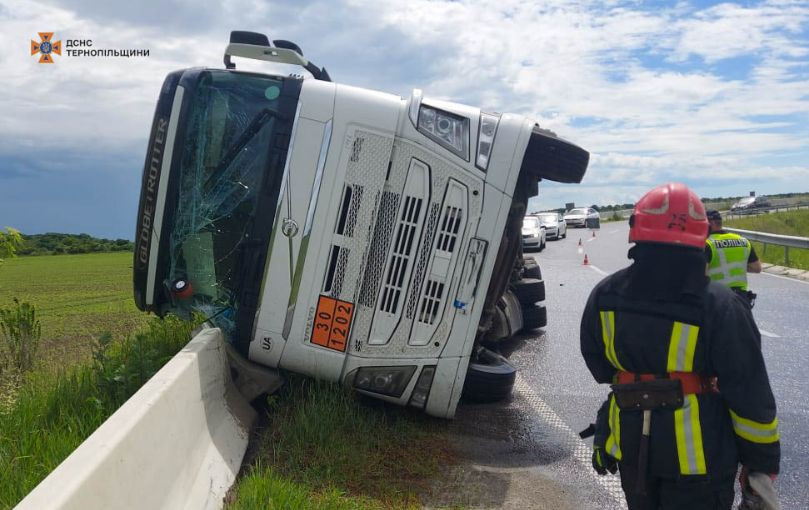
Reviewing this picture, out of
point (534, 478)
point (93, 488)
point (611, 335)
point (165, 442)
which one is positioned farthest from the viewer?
point (534, 478)

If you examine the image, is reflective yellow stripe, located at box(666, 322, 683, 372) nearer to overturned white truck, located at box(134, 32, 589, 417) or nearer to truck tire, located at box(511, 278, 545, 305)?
overturned white truck, located at box(134, 32, 589, 417)

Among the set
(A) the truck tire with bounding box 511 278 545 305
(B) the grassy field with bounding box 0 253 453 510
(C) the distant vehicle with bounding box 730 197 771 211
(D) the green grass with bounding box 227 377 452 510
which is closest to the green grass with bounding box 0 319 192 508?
(B) the grassy field with bounding box 0 253 453 510

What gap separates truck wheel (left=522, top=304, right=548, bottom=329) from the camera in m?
8.77

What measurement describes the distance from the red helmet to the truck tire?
18.7 ft

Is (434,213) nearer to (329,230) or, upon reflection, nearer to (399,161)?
(399,161)

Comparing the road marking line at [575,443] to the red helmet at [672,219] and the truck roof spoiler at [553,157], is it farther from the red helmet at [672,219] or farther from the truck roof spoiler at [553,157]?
the red helmet at [672,219]

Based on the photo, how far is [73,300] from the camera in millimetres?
11539

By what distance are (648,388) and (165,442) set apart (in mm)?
2034

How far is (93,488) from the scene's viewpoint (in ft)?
7.70

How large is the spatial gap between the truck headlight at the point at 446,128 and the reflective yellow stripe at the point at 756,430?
2632 mm

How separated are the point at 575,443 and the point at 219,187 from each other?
3041 mm

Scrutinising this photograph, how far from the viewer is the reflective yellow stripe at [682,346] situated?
254 centimetres

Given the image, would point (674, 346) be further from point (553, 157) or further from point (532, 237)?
point (532, 237)

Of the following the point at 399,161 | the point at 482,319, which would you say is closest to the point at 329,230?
the point at 399,161
